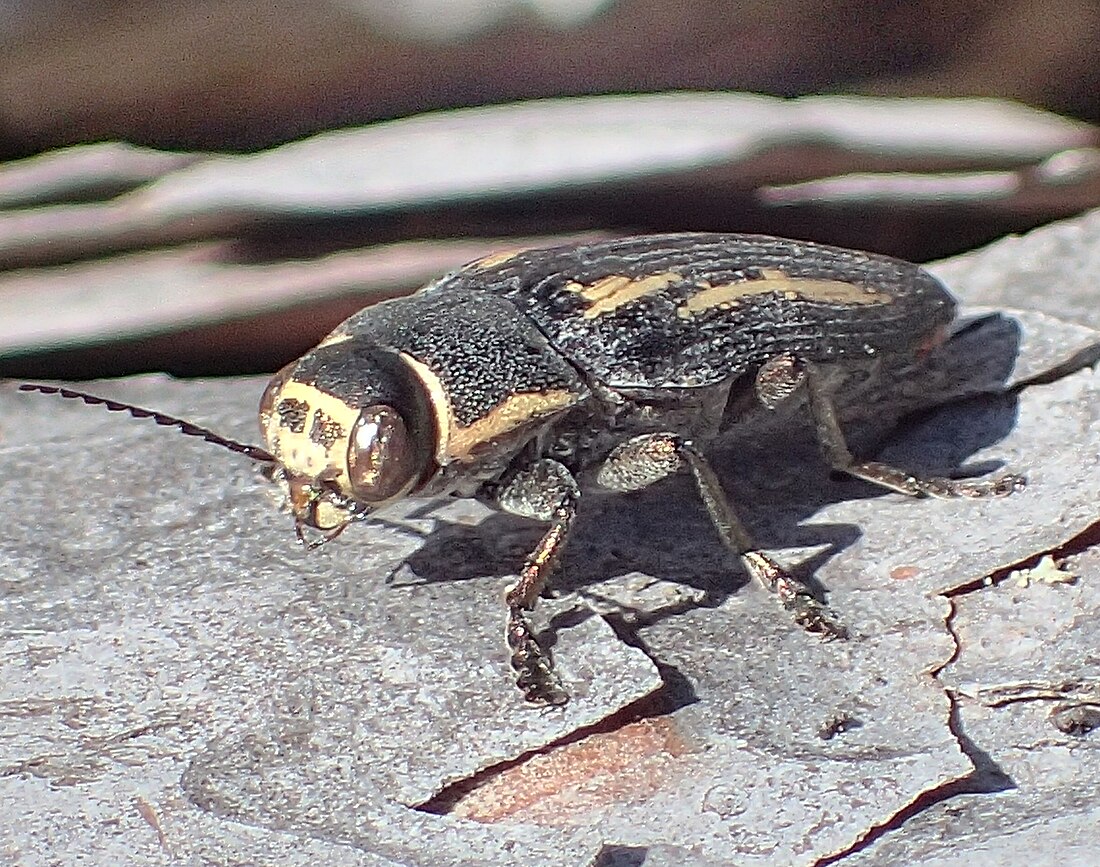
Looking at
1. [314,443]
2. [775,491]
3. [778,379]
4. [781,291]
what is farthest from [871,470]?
[314,443]

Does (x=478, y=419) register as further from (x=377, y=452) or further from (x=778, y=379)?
(x=778, y=379)

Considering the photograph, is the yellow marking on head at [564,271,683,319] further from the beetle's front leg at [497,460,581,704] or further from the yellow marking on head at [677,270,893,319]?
the beetle's front leg at [497,460,581,704]

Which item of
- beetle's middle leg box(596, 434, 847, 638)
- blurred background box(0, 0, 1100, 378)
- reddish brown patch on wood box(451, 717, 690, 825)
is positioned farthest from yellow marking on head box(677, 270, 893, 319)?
blurred background box(0, 0, 1100, 378)

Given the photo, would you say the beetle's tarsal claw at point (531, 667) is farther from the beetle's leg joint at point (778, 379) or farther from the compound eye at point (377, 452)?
the beetle's leg joint at point (778, 379)

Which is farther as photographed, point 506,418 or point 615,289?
point 615,289

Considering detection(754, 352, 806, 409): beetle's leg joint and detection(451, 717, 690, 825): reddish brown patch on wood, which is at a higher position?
detection(754, 352, 806, 409): beetle's leg joint

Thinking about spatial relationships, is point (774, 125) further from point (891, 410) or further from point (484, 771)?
point (484, 771)

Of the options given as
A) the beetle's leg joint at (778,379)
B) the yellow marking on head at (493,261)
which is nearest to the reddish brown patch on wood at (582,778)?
the beetle's leg joint at (778,379)
